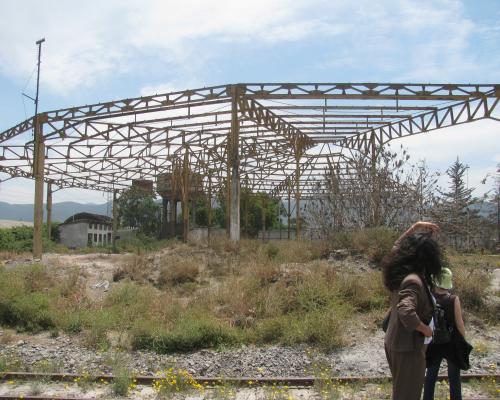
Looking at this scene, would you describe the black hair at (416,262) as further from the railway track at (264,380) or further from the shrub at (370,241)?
the shrub at (370,241)

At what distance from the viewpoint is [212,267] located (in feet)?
46.6

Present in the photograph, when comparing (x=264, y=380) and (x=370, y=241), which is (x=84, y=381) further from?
(x=370, y=241)

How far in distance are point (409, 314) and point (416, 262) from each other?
1.63 feet

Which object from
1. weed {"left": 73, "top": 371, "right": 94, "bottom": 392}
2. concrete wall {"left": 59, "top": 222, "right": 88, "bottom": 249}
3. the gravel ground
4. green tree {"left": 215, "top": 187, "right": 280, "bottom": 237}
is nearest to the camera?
weed {"left": 73, "top": 371, "right": 94, "bottom": 392}

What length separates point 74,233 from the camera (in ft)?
→ 164

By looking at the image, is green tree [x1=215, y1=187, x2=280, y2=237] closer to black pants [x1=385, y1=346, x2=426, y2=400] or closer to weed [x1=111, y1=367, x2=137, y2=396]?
weed [x1=111, y1=367, x2=137, y2=396]

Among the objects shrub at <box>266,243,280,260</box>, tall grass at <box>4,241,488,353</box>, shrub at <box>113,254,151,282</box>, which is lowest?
tall grass at <box>4,241,488,353</box>

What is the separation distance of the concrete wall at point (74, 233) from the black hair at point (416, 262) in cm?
4747

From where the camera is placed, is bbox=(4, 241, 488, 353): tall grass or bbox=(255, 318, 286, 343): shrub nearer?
bbox=(4, 241, 488, 353): tall grass

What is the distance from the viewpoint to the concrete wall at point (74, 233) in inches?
1913

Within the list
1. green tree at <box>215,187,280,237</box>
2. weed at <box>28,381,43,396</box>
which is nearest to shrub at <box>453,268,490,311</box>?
weed at <box>28,381,43,396</box>

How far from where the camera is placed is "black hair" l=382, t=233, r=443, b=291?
4125 millimetres

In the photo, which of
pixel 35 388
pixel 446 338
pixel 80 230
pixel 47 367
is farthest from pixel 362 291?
pixel 80 230

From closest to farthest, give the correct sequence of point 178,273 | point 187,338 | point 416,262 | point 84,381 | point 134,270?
1. point 416,262
2. point 84,381
3. point 187,338
4. point 178,273
5. point 134,270
